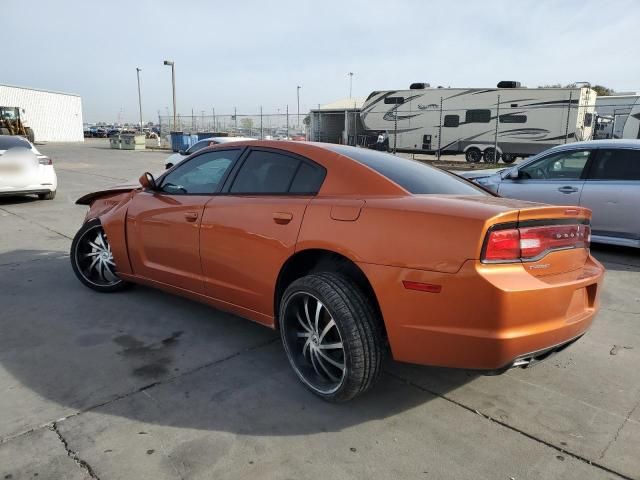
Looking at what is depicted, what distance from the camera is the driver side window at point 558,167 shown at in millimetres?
6844

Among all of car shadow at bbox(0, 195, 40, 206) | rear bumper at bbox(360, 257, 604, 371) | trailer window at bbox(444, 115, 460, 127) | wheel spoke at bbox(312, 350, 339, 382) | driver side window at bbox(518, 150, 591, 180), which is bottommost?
wheel spoke at bbox(312, 350, 339, 382)

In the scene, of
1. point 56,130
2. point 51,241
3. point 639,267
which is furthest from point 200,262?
point 56,130

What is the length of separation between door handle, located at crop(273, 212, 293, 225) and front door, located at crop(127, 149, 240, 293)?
0.78 m

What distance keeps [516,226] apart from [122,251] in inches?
131

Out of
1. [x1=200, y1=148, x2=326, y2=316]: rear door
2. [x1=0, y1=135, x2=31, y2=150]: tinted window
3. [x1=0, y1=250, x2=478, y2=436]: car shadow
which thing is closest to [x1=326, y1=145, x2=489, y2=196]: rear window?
[x1=200, y1=148, x2=326, y2=316]: rear door

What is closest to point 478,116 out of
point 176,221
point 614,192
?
point 614,192

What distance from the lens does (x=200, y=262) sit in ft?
12.2

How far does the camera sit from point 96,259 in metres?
4.83

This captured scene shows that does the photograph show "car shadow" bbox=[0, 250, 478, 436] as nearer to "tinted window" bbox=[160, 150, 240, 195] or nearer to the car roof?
"tinted window" bbox=[160, 150, 240, 195]

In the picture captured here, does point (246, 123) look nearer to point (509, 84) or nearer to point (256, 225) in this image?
point (509, 84)

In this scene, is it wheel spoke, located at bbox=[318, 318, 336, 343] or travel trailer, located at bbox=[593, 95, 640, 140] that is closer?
wheel spoke, located at bbox=[318, 318, 336, 343]

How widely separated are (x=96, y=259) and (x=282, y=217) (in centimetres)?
255

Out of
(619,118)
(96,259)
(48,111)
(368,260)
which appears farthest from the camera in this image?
(48,111)

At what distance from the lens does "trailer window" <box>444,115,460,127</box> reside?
23.7 m
